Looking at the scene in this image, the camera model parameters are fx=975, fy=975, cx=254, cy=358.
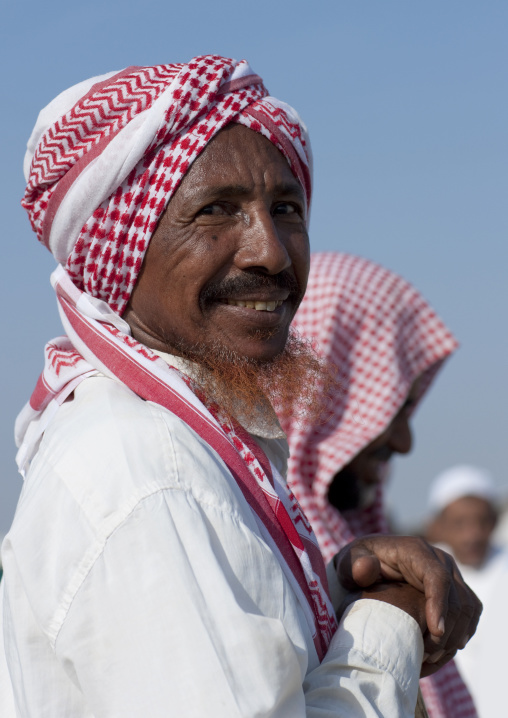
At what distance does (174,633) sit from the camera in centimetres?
187

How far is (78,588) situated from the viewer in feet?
6.36

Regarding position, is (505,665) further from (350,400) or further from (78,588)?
(78,588)

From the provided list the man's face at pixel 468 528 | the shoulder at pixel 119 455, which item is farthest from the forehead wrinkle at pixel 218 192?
the man's face at pixel 468 528

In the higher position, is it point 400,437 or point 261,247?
point 261,247

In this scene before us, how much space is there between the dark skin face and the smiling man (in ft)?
5.83

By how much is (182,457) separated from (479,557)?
9261mm

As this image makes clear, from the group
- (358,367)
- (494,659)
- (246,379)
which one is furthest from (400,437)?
(246,379)

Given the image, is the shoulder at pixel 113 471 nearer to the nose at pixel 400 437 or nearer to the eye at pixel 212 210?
the eye at pixel 212 210

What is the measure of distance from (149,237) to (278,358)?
529 millimetres

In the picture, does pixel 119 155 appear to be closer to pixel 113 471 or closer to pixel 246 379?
pixel 246 379

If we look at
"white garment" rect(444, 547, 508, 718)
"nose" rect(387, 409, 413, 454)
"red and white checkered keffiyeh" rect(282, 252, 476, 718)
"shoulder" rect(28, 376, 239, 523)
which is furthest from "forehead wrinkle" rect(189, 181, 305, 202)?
"white garment" rect(444, 547, 508, 718)

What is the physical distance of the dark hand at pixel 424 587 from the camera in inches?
96.3

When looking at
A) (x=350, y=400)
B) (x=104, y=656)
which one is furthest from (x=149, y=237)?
(x=350, y=400)

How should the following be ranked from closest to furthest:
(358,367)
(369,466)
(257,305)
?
(257,305) → (369,466) → (358,367)
